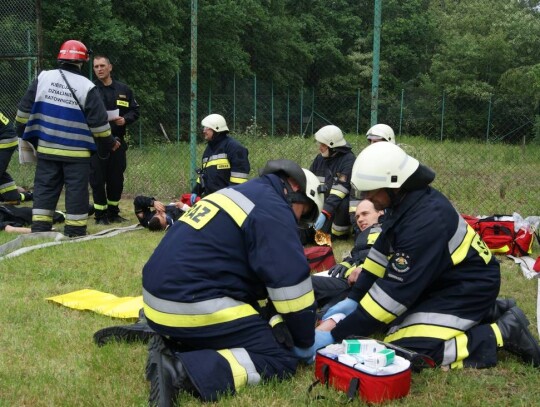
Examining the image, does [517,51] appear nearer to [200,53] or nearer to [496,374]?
[200,53]

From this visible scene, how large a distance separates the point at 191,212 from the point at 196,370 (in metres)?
0.80

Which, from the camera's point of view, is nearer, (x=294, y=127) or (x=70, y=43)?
(x=70, y=43)

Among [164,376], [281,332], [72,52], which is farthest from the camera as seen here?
[72,52]

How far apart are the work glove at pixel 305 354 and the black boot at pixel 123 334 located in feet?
3.06

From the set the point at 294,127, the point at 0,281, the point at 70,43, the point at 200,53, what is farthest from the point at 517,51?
the point at 0,281

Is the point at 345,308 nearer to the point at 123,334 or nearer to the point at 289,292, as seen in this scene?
the point at 289,292

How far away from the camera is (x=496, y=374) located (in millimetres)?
3539

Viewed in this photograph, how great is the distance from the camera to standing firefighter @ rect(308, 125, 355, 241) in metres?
7.27

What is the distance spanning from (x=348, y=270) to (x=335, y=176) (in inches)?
102

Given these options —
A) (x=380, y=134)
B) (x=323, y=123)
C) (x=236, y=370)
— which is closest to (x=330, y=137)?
(x=380, y=134)

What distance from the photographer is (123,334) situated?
12.8 ft

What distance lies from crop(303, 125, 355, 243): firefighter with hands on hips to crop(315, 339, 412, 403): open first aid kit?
3.92 metres

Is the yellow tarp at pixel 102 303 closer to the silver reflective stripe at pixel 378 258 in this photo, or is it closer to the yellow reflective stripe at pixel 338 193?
the silver reflective stripe at pixel 378 258

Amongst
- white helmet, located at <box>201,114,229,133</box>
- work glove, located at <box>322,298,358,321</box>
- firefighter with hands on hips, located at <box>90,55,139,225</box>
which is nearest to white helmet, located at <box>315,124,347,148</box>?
white helmet, located at <box>201,114,229,133</box>
